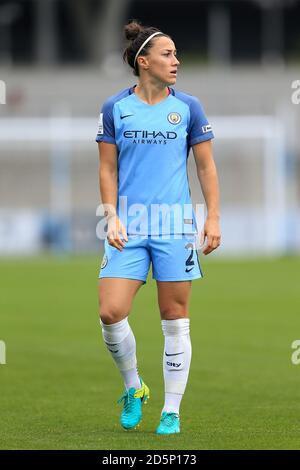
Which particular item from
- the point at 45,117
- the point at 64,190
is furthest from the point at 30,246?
the point at 45,117

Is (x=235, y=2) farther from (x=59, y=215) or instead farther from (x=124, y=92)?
(x=124, y=92)

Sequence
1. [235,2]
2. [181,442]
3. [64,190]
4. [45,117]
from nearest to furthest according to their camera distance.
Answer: [181,442], [64,190], [45,117], [235,2]

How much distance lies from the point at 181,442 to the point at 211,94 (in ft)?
124

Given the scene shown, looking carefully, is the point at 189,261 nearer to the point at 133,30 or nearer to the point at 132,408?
the point at 132,408

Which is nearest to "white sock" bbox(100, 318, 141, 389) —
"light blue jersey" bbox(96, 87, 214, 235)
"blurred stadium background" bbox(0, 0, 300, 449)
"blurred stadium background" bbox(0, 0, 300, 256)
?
"blurred stadium background" bbox(0, 0, 300, 449)

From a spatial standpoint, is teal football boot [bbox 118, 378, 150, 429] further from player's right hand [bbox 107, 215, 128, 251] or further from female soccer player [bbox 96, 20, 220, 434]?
player's right hand [bbox 107, 215, 128, 251]

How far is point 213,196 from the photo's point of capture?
7465mm

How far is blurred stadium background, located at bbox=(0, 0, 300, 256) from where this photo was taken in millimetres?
33188

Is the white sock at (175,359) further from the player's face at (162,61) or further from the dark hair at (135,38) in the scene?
the dark hair at (135,38)

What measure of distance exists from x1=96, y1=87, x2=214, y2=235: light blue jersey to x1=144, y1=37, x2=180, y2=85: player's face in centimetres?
15

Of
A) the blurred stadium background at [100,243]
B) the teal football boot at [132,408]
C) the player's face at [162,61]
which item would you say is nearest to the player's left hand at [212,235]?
the player's face at [162,61]

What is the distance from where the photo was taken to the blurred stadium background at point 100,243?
8617mm

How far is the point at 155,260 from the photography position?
7.42 meters

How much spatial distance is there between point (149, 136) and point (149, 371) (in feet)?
13.3
